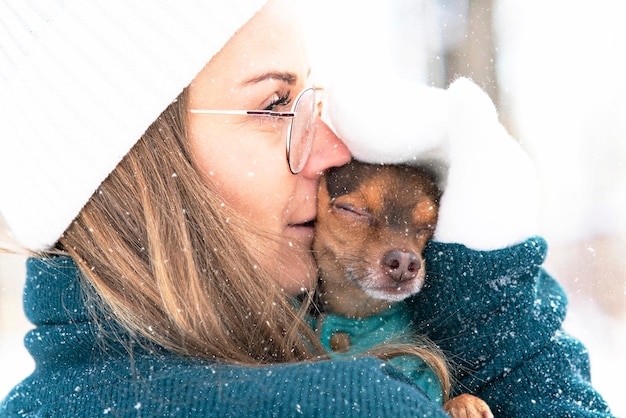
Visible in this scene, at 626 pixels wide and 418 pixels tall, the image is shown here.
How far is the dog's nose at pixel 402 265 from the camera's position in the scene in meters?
1.86

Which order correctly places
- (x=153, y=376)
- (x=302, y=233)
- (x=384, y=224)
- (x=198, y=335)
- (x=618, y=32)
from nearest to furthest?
(x=153, y=376)
(x=198, y=335)
(x=302, y=233)
(x=384, y=224)
(x=618, y=32)

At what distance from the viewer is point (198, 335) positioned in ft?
4.44

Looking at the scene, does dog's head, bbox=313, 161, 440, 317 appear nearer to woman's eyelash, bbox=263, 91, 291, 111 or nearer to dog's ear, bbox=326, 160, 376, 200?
dog's ear, bbox=326, 160, 376, 200

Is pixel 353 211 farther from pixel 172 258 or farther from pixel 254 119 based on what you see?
pixel 172 258

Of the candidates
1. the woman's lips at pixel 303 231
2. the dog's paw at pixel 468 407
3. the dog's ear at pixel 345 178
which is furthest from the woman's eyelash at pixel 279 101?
the dog's paw at pixel 468 407

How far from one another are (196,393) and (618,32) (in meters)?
2.99

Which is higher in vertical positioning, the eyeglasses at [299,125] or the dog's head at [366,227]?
the eyeglasses at [299,125]

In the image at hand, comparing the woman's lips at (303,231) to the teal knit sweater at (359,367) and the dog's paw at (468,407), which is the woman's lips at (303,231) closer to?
the teal knit sweater at (359,367)

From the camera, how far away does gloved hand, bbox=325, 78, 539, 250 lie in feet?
5.52

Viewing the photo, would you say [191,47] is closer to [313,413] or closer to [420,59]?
[313,413]

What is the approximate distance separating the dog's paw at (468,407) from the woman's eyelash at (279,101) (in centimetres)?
86

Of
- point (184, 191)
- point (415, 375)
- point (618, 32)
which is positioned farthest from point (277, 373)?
point (618, 32)

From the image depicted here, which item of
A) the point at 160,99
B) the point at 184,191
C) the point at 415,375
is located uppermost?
the point at 160,99

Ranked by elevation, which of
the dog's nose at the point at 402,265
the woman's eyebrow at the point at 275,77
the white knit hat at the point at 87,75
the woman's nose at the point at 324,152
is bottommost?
the dog's nose at the point at 402,265
